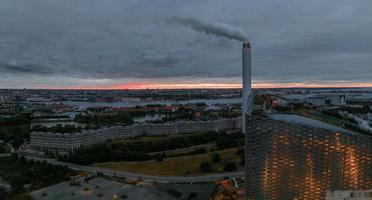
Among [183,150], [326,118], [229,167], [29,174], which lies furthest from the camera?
[183,150]

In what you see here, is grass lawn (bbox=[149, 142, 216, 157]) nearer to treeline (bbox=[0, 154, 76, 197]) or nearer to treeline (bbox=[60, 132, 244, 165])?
treeline (bbox=[60, 132, 244, 165])

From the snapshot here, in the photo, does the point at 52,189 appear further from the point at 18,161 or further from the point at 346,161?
the point at 346,161

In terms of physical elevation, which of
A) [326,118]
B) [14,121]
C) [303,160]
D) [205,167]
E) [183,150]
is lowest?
[183,150]

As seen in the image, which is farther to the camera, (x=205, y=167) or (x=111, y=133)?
(x=111, y=133)

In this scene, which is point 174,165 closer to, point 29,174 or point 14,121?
point 29,174

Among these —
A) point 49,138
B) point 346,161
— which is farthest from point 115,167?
point 346,161

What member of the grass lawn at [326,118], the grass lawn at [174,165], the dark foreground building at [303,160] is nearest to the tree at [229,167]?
the grass lawn at [174,165]

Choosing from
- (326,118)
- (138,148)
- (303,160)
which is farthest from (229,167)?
(303,160)

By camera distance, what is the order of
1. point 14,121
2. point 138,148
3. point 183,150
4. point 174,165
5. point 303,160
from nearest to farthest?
point 303,160 < point 174,165 < point 138,148 < point 183,150 < point 14,121

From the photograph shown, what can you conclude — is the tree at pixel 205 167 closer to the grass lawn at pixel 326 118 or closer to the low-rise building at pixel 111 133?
the grass lawn at pixel 326 118
